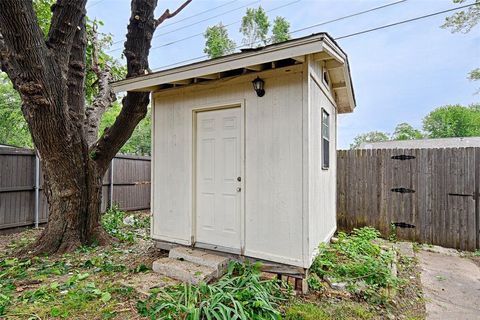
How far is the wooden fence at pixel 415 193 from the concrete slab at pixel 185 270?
366cm

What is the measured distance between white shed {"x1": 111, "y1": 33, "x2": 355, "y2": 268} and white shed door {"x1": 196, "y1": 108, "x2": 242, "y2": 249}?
0.04 ft

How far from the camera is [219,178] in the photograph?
12.1 feet

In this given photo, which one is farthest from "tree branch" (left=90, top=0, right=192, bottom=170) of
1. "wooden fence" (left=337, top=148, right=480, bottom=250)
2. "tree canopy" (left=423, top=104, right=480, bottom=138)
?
"tree canopy" (left=423, top=104, right=480, bottom=138)

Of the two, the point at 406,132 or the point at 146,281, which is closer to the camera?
the point at 146,281

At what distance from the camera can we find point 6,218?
229 inches

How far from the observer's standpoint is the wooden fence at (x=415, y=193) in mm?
4867

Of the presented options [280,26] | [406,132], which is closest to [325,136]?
[280,26]

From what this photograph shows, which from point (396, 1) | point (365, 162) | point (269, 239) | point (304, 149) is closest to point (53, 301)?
point (269, 239)

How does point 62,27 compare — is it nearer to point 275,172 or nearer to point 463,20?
point 275,172

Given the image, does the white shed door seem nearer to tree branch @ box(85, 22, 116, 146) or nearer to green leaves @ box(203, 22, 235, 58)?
tree branch @ box(85, 22, 116, 146)

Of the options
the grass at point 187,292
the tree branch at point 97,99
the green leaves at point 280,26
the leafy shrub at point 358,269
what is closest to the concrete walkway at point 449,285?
the grass at point 187,292

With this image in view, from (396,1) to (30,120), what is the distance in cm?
894

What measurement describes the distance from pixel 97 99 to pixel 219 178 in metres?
4.28

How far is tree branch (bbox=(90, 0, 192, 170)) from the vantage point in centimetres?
505
